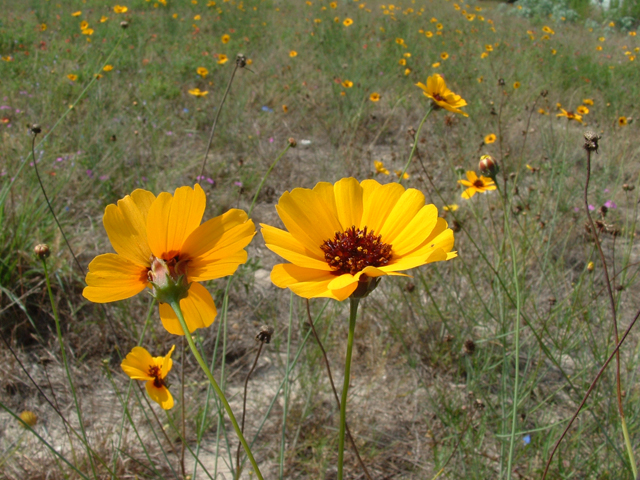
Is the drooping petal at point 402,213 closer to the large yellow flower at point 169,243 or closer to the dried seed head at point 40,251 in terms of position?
Result: the large yellow flower at point 169,243

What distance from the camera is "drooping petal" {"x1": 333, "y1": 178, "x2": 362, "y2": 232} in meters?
0.91

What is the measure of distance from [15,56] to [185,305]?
230 inches

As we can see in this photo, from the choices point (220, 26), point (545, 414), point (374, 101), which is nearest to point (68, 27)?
point (220, 26)

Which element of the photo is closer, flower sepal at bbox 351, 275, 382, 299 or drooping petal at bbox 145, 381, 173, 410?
flower sepal at bbox 351, 275, 382, 299

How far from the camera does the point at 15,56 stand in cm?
508

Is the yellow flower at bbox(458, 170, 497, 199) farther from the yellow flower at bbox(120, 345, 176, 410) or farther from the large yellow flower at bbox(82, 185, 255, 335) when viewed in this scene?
the large yellow flower at bbox(82, 185, 255, 335)

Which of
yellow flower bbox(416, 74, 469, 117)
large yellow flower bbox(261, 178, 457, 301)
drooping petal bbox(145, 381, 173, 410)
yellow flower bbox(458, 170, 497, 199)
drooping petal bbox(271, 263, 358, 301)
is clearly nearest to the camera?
drooping petal bbox(271, 263, 358, 301)

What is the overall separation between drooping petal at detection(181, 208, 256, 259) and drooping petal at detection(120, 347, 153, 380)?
2.18 feet

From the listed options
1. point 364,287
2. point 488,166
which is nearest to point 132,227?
point 364,287

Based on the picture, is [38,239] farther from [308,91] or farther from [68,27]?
[68,27]

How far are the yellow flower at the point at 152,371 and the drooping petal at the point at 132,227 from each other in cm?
62

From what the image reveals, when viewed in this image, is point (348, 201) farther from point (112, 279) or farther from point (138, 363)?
point (138, 363)

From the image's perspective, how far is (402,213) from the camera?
887 millimetres

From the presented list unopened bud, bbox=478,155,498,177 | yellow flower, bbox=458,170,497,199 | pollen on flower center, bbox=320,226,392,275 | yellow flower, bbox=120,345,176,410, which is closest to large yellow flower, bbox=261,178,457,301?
pollen on flower center, bbox=320,226,392,275
